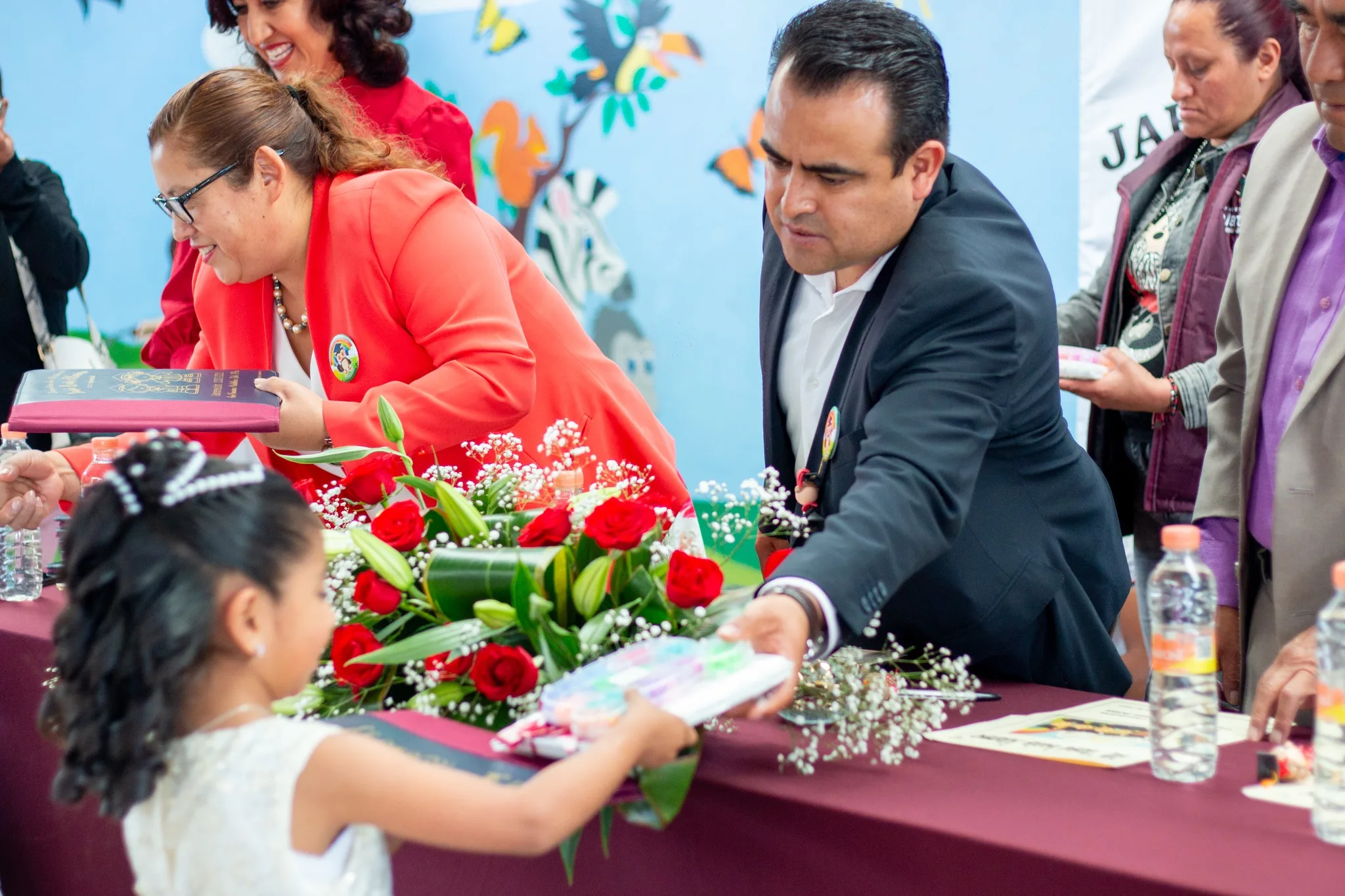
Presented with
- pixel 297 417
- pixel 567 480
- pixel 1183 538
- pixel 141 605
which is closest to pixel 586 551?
pixel 567 480

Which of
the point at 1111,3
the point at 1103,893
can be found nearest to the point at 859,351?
the point at 1103,893

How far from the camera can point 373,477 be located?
1979mm

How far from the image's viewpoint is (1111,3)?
3.49m

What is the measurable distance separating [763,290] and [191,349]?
4.72 feet

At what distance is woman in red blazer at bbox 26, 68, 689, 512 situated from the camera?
217 cm

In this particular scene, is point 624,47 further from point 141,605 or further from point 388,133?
point 141,605

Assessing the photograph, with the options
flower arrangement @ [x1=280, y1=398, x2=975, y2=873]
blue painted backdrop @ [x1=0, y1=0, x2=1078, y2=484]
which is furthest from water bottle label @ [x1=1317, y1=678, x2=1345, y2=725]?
blue painted backdrop @ [x1=0, y1=0, x2=1078, y2=484]

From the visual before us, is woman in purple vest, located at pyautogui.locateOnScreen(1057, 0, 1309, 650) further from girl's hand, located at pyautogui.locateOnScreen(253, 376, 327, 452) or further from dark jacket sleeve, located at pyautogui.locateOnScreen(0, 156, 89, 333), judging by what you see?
dark jacket sleeve, located at pyautogui.locateOnScreen(0, 156, 89, 333)

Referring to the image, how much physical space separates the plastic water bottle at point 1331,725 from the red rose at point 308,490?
5.00 feet

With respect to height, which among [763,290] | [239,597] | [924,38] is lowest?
[239,597]

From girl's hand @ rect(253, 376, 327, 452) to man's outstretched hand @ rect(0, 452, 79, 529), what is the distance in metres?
0.61

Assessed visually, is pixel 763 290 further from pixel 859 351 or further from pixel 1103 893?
pixel 1103 893

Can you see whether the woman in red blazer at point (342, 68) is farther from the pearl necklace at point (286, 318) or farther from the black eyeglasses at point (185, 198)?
the black eyeglasses at point (185, 198)

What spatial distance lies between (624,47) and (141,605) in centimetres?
385
